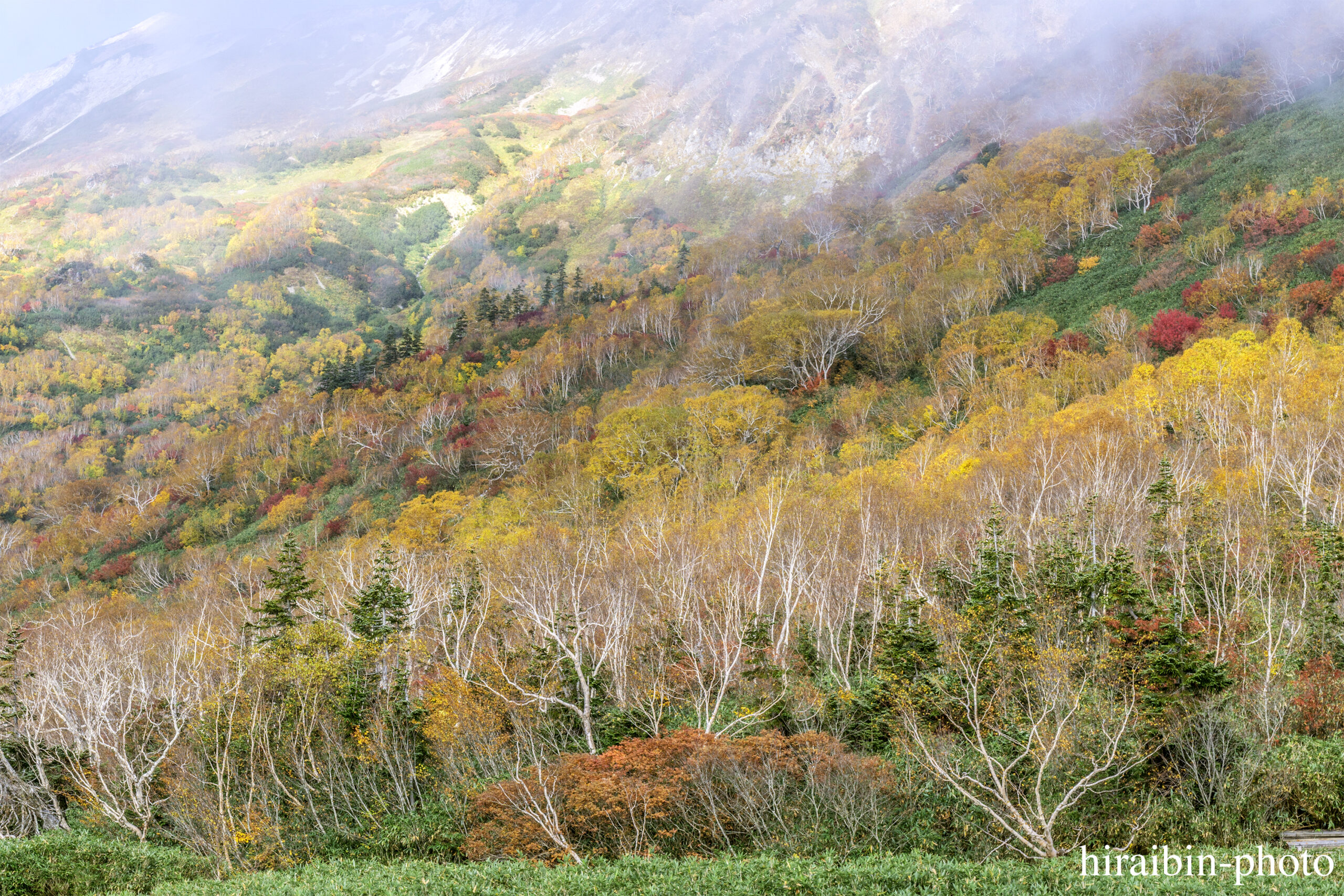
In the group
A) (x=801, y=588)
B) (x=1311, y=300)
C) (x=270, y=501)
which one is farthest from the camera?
(x=270, y=501)

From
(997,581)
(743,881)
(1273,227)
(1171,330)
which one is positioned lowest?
(1171,330)

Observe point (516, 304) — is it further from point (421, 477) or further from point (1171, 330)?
point (1171, 330)

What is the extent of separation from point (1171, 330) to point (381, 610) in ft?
188

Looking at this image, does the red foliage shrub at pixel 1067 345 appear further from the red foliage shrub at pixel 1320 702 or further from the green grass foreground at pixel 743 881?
the green grass foreground at pixel 743 881

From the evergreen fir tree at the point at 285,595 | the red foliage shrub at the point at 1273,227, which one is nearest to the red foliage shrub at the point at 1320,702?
the evergreen fir tree at the point at 285,595

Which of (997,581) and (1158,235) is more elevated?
(997,581)

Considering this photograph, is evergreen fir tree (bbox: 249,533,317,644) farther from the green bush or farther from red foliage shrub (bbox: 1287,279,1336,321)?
red foliage shrub (bbox: 1287,279,1336,321)

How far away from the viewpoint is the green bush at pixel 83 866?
16906 millimetres

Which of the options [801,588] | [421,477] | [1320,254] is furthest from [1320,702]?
[421,477]

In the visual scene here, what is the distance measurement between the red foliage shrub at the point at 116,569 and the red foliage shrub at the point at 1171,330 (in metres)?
99.8

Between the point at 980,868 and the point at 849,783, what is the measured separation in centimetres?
463

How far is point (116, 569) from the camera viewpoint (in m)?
78.3

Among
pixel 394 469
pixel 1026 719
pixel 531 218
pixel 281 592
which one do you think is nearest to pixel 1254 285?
pixel 1026 719

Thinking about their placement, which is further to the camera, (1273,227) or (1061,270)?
(1061,270)
